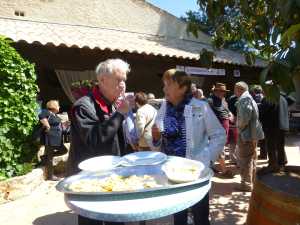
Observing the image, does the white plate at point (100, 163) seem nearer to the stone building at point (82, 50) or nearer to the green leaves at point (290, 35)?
the green leaves at point (290, 35)

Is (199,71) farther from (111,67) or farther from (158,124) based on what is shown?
(111,67)

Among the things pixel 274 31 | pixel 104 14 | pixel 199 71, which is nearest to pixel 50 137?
pixel 274 31

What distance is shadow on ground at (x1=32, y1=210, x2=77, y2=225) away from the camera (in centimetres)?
425

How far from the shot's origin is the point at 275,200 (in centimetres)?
220

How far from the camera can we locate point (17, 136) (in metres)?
5.43

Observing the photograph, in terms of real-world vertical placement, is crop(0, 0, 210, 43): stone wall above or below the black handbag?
above

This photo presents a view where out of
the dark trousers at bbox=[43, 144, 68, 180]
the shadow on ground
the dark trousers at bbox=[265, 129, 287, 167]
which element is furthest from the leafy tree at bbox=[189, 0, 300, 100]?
the dark trousers at bbox=[43, 144, 68, 180]

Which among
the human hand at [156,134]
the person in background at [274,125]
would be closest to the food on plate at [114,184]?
the human hand at [156,134]

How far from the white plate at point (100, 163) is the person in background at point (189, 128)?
0.64 metres

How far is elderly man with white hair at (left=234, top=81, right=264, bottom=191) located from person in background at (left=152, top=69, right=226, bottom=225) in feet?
8.69

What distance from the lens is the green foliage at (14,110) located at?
518 cm

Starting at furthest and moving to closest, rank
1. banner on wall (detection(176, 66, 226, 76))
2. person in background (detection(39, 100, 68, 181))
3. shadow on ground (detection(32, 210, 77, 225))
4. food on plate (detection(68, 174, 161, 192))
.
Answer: banner on wall (detection(176, 66, 226, 76)) < person in background (detection(39, 100, 68, 181)) < shadow on ground (detection(32, 210, 77, 225)) < food on plate (detection(68, 174, 161, 192))

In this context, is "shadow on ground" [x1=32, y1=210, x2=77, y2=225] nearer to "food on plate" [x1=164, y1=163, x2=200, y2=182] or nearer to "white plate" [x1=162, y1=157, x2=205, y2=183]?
"white plate" [x1=162, y1=157, x2=205, y2=183]

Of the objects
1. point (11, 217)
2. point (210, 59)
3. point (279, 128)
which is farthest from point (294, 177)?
point (279, 128)
